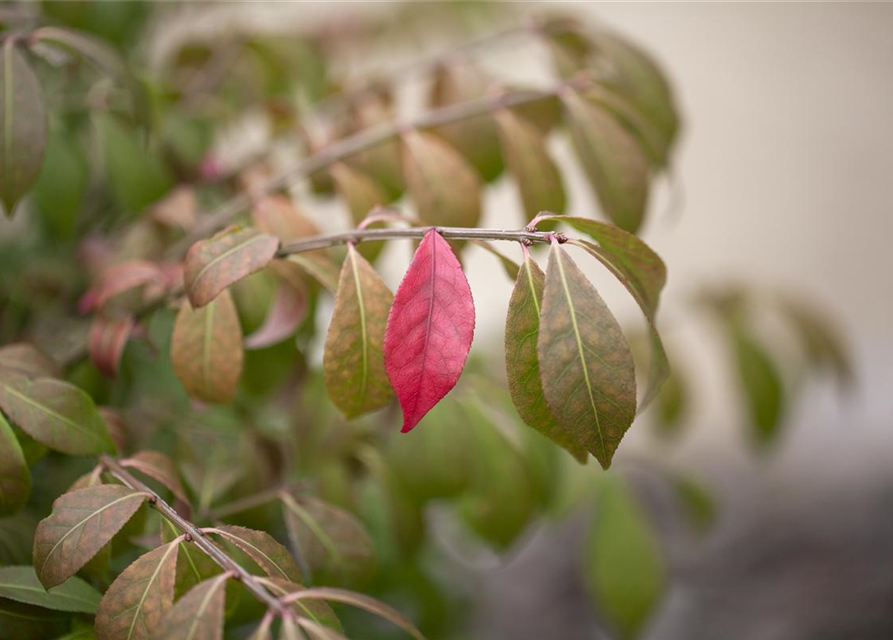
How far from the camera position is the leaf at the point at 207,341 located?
0.54 m

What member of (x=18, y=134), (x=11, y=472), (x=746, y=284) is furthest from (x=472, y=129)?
(x=746, y=284)

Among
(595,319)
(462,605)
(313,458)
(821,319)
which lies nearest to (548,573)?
(462,605)

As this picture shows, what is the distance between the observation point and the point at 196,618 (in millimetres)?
365

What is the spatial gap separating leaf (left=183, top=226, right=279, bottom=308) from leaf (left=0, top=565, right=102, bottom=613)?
0.59 ft

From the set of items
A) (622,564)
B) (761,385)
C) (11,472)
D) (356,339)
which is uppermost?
(356,339)

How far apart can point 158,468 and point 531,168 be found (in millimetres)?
375

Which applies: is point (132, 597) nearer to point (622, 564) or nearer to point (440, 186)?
point (440, 186)

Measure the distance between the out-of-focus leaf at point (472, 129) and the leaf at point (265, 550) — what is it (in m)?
0.46

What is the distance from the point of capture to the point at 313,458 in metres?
0.81

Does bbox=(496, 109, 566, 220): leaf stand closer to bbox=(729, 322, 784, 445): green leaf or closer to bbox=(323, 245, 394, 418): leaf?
bbox=(323, 245, 394, 418): leaf

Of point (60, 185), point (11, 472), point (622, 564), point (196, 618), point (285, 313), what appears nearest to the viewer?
point (196, 618)

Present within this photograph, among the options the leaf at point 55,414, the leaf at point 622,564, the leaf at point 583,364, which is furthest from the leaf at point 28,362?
the leaf at point 622,564

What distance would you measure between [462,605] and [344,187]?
910mm

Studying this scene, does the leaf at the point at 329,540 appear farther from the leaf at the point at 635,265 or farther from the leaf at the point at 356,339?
the leaf at the point at 635,265
